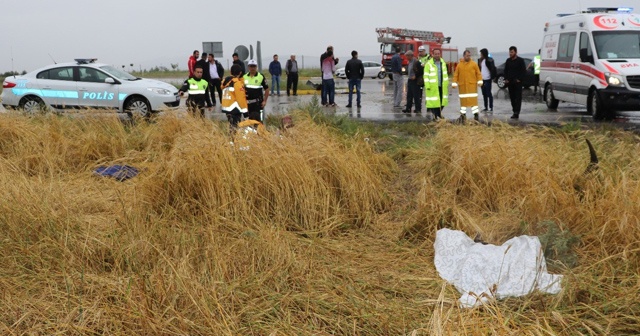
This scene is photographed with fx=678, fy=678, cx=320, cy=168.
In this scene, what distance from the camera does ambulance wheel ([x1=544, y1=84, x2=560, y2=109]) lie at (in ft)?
57.4

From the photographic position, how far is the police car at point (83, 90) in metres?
16.3

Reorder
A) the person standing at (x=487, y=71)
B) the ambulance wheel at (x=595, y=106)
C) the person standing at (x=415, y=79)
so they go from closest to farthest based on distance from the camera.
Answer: the ambulance wheel at (x=595, y=106) → the person standing at (x=415, y=79) → the person standing at (x=487, y=71)

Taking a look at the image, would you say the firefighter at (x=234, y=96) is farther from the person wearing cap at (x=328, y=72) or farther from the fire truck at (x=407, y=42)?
the fire truck at (x=407, y=42)

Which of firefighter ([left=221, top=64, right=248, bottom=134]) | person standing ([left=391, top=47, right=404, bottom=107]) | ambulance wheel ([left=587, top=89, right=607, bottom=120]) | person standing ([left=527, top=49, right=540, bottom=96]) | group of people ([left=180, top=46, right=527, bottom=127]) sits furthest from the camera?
person standing ([left=527, top=49, right=540, bottom=96])

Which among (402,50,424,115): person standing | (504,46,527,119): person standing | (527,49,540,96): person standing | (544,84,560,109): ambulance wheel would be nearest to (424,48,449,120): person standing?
(402,50,424,115): person standing

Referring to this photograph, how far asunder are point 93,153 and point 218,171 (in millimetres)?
3669

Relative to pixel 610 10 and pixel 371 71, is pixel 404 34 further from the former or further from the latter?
pixel 610 10

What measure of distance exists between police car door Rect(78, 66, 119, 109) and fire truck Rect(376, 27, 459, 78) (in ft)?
76.7

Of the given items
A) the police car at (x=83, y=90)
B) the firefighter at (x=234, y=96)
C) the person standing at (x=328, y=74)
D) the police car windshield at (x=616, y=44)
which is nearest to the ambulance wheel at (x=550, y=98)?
the police car windshield at (x=616, y=44)

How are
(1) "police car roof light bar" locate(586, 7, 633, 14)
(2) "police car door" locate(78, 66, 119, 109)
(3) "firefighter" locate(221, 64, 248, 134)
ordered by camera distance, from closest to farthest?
(3) "firefighter" locate(221, 64, 248, 134) < (1) "police car roof light bar" locate(586, 7, 633, 14) < (2) "police car door" locate(78, 66, 119, 109)

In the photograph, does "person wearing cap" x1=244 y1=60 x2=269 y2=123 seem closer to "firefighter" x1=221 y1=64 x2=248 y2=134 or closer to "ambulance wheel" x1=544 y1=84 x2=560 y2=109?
"firefighter" x1=221 y1=64 x2=248 y2=134

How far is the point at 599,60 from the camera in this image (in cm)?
1474

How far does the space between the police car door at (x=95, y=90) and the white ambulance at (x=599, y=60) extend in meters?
10.8

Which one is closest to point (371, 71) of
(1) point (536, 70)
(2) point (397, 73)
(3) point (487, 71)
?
(1) point (536, 70)
